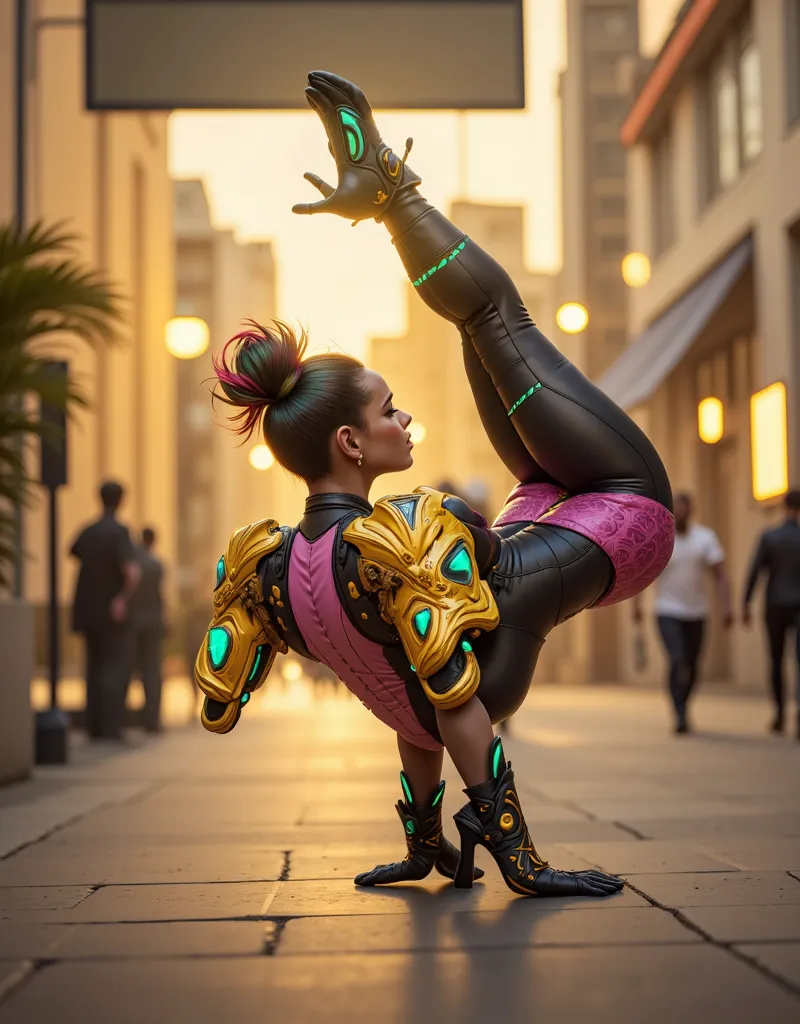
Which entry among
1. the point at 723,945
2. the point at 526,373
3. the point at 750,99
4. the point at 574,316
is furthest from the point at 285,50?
the point at 750,99

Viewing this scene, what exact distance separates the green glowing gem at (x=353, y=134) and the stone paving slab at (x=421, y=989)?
1800 mm

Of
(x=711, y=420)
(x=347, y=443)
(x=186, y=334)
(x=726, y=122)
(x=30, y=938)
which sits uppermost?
(x=726, y=122)

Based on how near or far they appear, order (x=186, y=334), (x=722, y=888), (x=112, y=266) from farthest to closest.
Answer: (x=112, y=266) < (x=186, y=334) < (x=722, y=888)

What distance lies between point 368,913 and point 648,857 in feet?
3.88

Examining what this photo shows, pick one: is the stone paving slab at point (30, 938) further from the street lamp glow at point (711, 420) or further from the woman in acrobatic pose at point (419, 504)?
the street lamp glow at point (711, 420)

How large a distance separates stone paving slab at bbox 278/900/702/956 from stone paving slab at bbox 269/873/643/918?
54mm

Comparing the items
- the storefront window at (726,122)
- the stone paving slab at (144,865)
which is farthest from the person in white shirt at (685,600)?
the storefront window at (726,122)

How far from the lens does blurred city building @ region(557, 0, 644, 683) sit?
26703 mm

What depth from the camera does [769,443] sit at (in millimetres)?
13992

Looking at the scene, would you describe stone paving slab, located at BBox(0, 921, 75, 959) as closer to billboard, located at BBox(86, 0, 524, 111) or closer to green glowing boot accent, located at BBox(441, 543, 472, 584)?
green glowing boot accent, located at BBox(441, 543, 472, 584)

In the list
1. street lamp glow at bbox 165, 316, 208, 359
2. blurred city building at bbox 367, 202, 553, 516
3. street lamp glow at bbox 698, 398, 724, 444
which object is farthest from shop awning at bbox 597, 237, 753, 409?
blurred city building at bbox 367, 202, 553, 516

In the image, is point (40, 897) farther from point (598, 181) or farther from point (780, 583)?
point (598, 181)

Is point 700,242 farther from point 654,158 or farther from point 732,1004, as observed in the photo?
point 732,1004

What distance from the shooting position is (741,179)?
16.7 m
